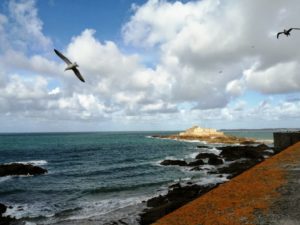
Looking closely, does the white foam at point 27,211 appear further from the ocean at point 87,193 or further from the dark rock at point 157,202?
A: the dark rock at point 157,202

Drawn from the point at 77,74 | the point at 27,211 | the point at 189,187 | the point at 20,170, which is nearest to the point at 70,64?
the point at 77,74

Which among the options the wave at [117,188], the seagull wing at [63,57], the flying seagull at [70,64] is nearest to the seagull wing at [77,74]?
the flying seagull at [70,64]

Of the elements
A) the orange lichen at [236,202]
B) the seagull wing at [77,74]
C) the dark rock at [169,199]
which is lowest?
the dark rock at [169,199]

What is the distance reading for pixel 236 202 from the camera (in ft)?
10.2

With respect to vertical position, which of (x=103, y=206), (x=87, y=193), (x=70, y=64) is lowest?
(x=87, y=193)

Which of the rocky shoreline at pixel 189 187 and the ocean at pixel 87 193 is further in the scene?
the ocean at pixel 87 193

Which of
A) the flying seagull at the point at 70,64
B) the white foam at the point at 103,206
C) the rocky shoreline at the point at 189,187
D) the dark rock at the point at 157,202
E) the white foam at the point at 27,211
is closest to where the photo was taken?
the flying seagull at the point at 70,64

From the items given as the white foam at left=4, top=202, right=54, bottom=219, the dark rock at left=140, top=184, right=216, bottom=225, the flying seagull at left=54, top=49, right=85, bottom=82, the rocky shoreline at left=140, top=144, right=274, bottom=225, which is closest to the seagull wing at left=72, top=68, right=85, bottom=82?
the flying seagull at left=54, top=49, right=85, bottom=82

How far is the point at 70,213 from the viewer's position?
1750 centimetres

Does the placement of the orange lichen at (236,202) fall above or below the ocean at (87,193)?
above

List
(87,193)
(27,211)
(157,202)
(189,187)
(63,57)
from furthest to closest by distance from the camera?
1. (87,193)
2. (189,187)
3. (27,211)
4. (157,202)
5. (63,57)

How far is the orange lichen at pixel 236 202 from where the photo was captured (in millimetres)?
2698

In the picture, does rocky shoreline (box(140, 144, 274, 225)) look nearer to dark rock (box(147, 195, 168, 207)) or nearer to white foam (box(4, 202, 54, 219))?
dark rock (box(147, 195, 168, 207))

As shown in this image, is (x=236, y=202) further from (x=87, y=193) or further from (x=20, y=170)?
(x=20, y=170)
